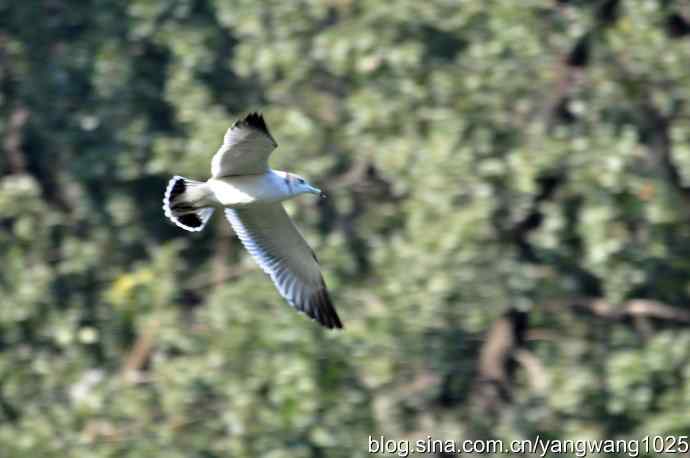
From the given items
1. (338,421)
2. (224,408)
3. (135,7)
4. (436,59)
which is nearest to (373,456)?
(338,421)

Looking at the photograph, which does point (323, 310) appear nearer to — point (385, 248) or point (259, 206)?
point (259, 206)

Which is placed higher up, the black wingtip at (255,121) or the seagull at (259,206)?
the black wingtip at (255,121)

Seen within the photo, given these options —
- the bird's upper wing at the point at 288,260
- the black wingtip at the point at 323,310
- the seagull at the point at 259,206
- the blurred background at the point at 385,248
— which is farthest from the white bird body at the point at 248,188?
the blurred background at the point at 385,248

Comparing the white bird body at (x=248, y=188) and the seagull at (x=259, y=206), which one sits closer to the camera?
the seagull at (x=259, y=206)

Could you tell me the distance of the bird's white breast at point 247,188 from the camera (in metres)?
6.60

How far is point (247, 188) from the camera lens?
6.60 metres

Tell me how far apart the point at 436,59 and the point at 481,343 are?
1.49 metres

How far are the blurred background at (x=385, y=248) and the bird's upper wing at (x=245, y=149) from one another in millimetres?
1619

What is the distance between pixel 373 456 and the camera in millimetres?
8188

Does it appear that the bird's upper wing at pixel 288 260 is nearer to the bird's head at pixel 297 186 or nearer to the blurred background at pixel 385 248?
the bird's head at pixel 297 186

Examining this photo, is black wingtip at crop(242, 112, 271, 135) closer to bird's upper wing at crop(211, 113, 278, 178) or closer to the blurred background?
bird's upper wing at crop(211, 113, 278, 178)

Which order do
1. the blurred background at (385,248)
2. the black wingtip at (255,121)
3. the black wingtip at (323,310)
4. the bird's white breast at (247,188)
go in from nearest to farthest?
1. the black wingtip at (255,121)
2. the bird's white breast at (247,188)
3. the black wingtip at (323,310)
4. the blurred background at (385,248)

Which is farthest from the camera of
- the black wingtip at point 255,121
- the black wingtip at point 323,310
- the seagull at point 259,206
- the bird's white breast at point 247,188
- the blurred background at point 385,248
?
the blurred background at point 385,248

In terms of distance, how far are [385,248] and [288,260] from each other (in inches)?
53.0
